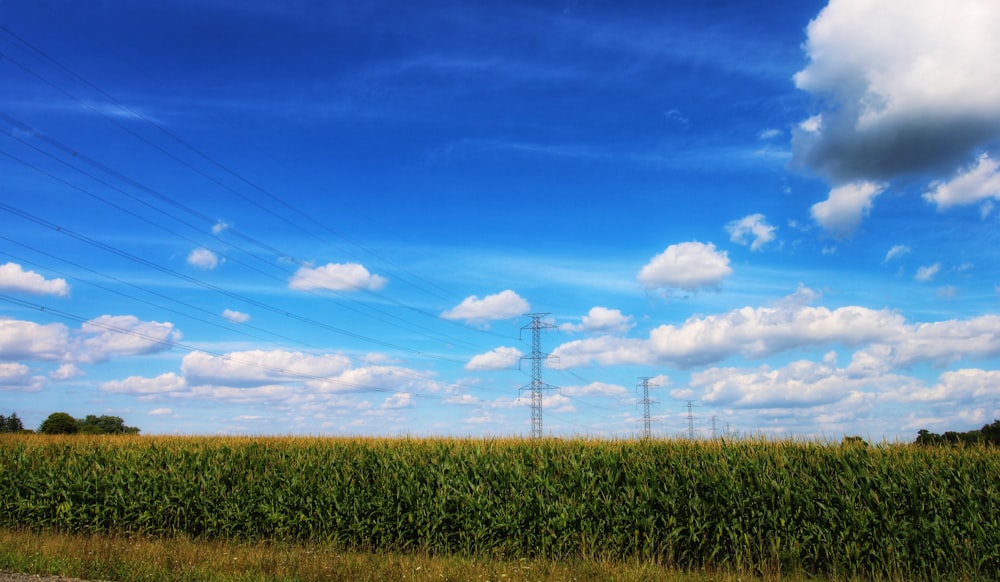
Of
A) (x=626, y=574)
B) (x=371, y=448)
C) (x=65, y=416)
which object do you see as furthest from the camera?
(x=65, y=416)

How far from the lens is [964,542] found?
13820 millimetres

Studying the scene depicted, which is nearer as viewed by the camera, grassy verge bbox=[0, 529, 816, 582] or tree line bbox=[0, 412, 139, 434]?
grassy verge bbox=[0, 529, 816, 582]

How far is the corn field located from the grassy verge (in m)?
1.30

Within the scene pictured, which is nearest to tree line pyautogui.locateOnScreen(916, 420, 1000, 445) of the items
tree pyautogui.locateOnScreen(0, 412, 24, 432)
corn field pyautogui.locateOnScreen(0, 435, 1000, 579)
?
corn field pyautogui.locateOnScreen(0, 435, 1000, 579)

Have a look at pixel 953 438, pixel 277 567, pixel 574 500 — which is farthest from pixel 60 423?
pixel 953 438

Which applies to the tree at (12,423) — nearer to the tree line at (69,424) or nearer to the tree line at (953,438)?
the tree line at (69,424)

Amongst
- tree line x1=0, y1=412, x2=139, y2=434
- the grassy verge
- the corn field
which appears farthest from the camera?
tree line x1=0, y1=412, x2=139, y2=434

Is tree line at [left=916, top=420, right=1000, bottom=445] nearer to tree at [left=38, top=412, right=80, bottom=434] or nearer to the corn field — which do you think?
the corn field

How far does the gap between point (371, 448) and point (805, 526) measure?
12.6 meters

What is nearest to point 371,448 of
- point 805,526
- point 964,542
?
point 805,526

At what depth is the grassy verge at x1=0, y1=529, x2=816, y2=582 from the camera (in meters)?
12.6

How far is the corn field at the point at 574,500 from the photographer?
47.0 feet

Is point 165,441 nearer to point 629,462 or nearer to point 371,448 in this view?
point 371,448

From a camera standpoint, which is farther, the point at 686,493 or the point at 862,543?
the point at 686,493
